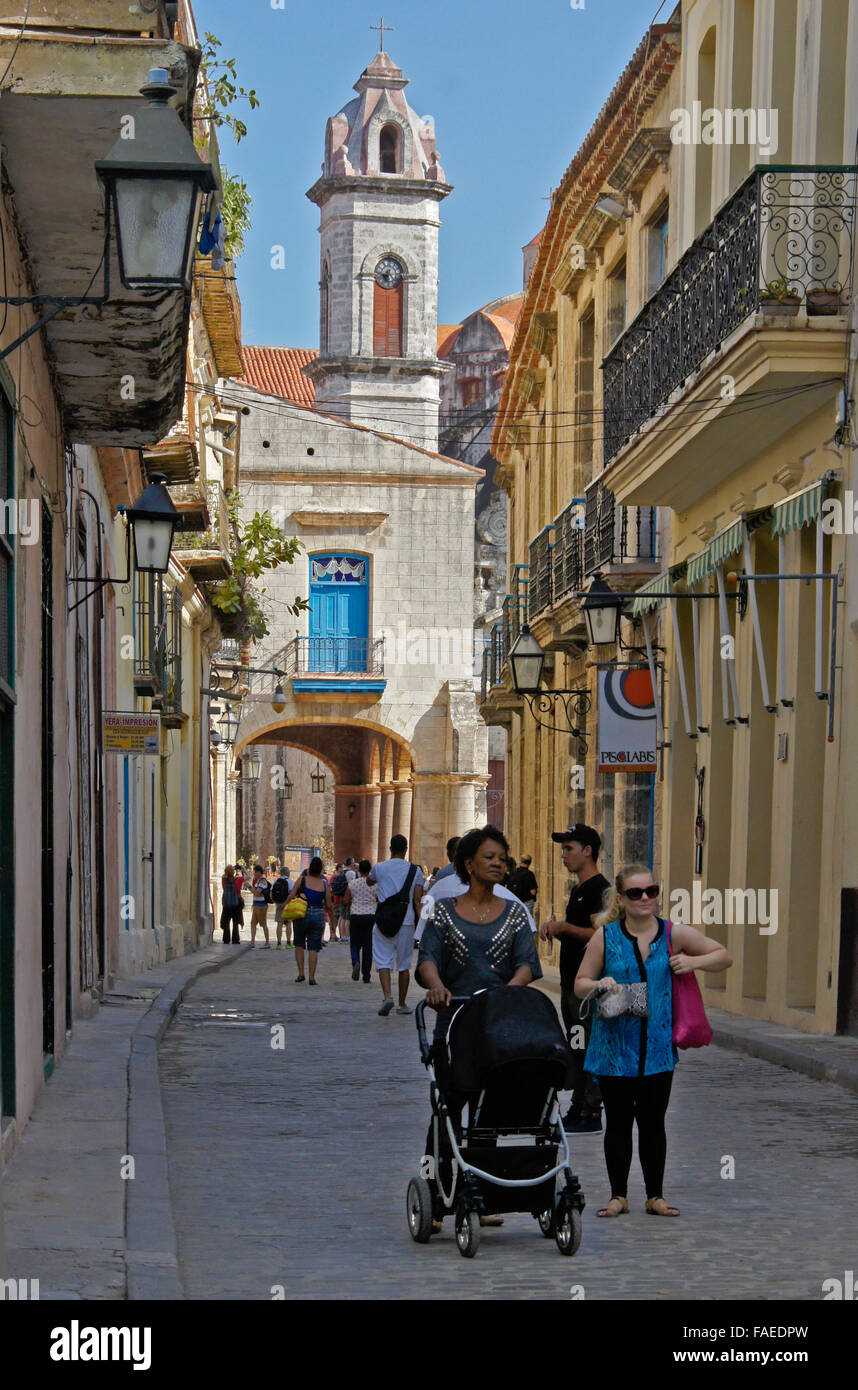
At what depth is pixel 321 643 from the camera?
5144 centimetres

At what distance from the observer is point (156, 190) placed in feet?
24.4

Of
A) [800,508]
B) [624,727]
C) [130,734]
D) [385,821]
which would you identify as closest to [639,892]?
[800,508]

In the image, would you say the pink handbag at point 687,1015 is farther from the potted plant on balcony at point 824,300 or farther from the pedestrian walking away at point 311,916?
the pedestrian walking away at point 311,916

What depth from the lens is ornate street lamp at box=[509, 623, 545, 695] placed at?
79.2 feet

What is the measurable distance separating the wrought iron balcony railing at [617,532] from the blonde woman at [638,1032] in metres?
14.4

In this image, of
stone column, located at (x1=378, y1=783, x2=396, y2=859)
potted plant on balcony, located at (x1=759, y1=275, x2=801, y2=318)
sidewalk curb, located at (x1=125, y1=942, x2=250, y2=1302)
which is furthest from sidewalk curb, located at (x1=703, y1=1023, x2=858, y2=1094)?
stone column, located at (x1=378, y1=783, x2=396, y2=859)

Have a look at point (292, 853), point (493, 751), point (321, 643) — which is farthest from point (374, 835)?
point (493, 751)

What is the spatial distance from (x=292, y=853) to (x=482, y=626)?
21.8 metres

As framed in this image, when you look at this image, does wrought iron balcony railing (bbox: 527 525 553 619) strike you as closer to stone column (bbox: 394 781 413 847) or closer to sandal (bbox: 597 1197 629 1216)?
sandal (bbox: 597 1197 629 1216)

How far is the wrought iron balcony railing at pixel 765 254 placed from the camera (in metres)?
14.6

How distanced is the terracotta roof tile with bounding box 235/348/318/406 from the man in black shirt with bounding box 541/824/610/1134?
65.3m

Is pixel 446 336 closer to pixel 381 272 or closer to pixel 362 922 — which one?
pixel 381 272

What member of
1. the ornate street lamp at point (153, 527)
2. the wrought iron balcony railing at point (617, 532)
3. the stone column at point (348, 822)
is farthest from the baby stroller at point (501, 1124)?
the stone column at point (348, 822)

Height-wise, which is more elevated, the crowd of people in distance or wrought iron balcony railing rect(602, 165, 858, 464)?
wrought iron balcony railing rect(602, 165, 858, 464)
